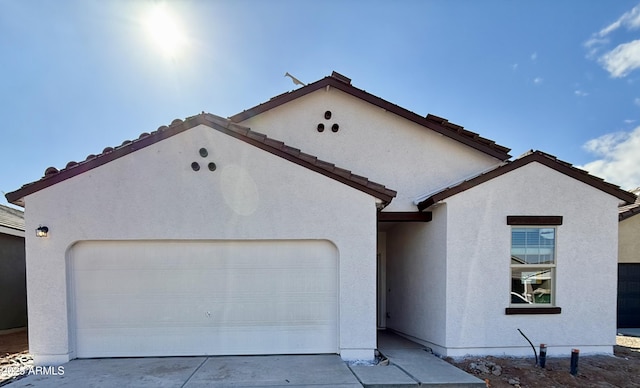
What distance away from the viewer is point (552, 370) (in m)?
6.65

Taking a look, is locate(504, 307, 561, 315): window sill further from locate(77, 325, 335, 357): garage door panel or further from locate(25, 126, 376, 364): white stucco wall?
locate(77, 325, 335, 357): garage door panel

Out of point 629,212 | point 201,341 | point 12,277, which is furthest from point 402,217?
point 12,277

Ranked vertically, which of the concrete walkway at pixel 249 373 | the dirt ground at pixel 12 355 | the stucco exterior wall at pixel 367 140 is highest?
the stucco exterior wall at pixel 367 140

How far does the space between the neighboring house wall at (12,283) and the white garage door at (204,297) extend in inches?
265

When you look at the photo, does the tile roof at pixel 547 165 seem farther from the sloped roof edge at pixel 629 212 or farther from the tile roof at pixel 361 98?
the sloped roof edge at pixel 629 212

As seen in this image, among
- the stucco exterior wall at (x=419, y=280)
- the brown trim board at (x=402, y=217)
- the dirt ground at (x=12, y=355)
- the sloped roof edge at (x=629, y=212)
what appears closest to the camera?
the dirt ground at (x=12, y=355)

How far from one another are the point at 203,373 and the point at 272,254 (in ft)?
8.74

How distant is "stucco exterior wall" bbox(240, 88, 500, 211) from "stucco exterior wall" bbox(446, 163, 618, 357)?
5.02ft

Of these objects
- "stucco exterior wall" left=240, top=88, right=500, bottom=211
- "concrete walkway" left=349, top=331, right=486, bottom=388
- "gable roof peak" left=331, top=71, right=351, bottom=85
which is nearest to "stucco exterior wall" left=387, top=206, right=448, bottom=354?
"concrete walkway" left=349, top=331, right=486, bottom=388

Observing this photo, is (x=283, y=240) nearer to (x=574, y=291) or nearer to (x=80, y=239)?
(x=80, y=239)

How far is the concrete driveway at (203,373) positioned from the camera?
18.3 feet

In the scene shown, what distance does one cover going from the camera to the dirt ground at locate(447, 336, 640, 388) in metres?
6.06

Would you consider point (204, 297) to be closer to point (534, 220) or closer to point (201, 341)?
point (201, 341)

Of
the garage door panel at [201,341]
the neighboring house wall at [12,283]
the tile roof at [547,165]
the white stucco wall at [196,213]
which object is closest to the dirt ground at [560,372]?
the white stucco wall at [196,213]
